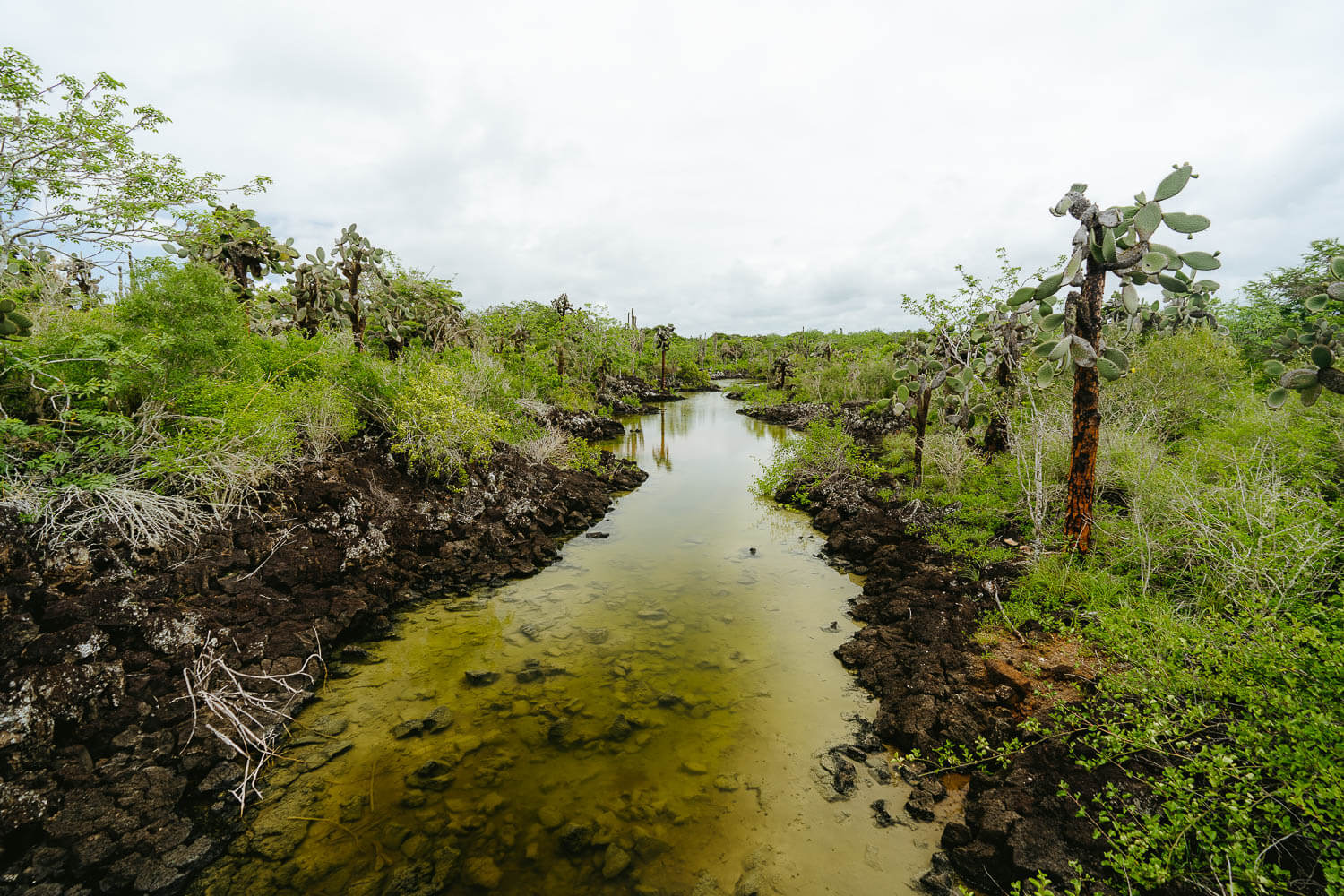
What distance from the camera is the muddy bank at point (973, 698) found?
142 inches

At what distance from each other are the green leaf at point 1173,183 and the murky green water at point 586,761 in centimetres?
677

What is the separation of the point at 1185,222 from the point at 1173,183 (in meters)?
0.48

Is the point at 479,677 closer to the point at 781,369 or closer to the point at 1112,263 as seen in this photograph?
the point at 1112,263

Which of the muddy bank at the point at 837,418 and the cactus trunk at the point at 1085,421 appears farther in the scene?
the muddy bank at the point at 837,418

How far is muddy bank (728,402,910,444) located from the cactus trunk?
870 centimetres

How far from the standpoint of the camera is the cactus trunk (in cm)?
609

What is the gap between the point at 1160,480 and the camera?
21.9ft

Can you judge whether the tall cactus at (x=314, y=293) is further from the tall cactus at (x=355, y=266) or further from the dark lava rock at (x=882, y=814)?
the dark lava rock at (x=882, y=814)

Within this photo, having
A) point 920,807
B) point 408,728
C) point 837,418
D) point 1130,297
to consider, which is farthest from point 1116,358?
point 837,418

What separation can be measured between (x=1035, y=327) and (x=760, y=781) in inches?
412

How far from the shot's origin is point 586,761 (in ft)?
16.0

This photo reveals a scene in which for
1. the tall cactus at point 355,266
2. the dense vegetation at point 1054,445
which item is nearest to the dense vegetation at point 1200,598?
the dense vegetation at point 1054,445

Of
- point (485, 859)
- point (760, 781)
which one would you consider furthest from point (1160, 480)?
point (485, 859)

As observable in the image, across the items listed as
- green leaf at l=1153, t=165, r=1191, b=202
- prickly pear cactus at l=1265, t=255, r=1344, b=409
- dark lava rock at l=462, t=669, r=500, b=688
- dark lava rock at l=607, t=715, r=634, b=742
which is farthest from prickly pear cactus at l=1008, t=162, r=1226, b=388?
dark lava rock at l=462, t=669, r=500, b=688
